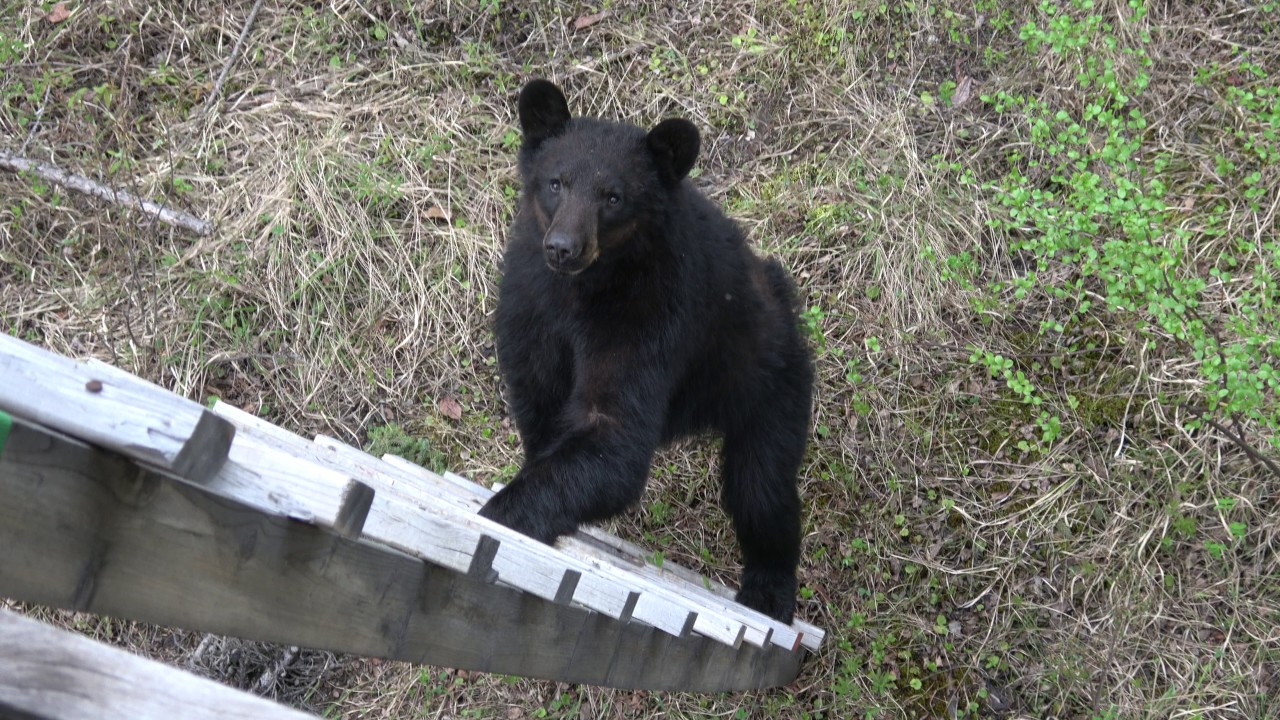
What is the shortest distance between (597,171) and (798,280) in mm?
2701

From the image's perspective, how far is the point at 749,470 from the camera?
5250 millimetres

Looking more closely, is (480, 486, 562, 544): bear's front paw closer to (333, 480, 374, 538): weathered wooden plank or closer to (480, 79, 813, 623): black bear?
(480, 79, 813, 623): black bear

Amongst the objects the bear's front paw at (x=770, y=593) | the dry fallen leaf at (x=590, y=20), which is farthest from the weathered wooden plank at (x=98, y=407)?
the dry fallen leaf at (x=590, y=20)

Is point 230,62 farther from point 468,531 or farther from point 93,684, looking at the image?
point 93,684

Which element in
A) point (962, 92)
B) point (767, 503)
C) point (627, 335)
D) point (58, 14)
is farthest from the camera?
point (58, 14)

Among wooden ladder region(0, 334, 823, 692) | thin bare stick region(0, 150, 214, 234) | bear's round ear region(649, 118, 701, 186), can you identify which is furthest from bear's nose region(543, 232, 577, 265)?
thin bare stick region(0, 150, 214, 234)

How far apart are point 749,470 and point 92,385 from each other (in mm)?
4021

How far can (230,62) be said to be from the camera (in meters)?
7.96

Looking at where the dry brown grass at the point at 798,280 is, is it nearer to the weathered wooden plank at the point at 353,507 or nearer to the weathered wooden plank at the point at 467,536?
the weathered wooden plank at the point at 467,536

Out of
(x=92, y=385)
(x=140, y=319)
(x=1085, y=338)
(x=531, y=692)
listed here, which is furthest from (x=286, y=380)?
(x=92, y=385)

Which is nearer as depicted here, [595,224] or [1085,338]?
[595,224]

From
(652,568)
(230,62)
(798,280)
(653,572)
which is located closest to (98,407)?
(653,572)

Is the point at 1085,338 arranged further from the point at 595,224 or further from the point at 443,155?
the point at 443,155

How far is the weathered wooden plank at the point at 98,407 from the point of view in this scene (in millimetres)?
1488
